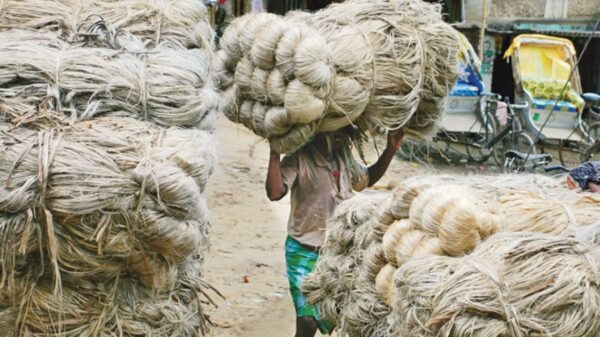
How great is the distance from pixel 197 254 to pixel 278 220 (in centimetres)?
514

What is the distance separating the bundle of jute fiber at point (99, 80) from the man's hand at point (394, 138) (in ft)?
6.36

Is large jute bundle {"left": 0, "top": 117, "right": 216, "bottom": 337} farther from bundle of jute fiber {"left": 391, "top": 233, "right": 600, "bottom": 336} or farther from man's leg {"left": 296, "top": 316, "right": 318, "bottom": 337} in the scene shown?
man's leg {"left": 296, "top": 316, "right": 318, "bottom": 337}

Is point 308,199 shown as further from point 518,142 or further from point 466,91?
point 466,91

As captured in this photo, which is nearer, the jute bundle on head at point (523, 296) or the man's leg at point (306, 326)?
the jute bundle on head at point (523, 296)

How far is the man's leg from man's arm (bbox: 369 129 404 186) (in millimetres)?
1038

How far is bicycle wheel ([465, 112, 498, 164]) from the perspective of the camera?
12.3 metres

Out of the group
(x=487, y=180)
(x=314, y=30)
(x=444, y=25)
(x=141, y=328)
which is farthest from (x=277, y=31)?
(x=141, y=328)

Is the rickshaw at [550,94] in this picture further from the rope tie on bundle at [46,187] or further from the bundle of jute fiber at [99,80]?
the rope tie on bundle at [46,187]

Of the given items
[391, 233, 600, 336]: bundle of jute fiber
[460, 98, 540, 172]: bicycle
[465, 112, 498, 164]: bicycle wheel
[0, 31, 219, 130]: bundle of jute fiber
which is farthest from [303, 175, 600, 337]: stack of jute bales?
[465, 112, 498, 164]: bicycle wheel

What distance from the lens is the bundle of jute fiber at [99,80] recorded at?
2.64m

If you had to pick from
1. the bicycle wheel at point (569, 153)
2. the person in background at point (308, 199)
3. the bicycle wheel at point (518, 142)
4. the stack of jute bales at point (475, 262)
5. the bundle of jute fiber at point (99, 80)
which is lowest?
the bicycle wheel at point (569, 153)

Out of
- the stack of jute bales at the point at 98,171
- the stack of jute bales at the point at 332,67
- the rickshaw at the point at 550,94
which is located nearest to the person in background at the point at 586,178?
the stack of jute bales at the point at 332,67

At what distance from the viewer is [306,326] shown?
4.45m

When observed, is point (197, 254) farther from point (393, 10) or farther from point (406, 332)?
point (393, 10)
